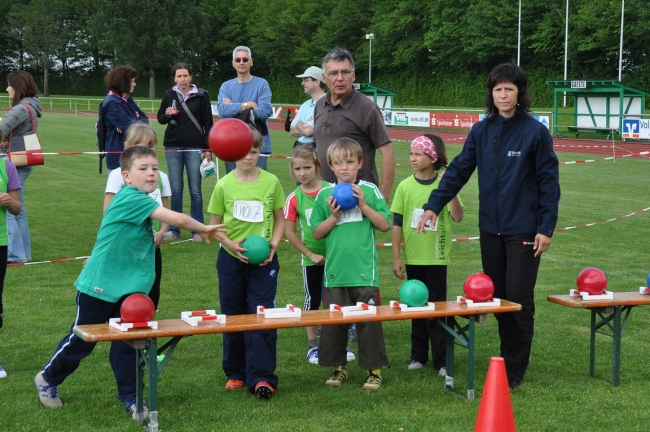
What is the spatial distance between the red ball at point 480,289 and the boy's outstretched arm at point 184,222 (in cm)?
173

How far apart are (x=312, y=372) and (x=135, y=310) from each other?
181cm

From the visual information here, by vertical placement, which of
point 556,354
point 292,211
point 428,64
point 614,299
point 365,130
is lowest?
point 556,354

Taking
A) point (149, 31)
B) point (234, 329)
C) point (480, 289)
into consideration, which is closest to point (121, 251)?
point (234, 329)

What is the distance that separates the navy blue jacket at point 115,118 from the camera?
10094mm

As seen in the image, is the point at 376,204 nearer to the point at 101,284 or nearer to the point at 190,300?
the point at 101,284

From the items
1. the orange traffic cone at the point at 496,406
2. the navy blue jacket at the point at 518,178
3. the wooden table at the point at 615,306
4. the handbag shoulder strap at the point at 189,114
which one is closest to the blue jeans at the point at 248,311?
the navy blue jacket at the point at 518,178

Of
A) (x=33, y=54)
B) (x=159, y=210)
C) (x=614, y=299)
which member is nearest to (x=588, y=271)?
(x=614, y=299)

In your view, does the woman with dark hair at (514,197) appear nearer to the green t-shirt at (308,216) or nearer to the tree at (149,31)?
the green t-shirt at (308,216)

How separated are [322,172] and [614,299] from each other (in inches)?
95.4

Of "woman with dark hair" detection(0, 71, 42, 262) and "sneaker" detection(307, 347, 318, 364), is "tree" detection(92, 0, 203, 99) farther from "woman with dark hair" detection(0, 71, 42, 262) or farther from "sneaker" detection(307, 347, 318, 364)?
"sneaker" detection(307, 347, 318, 364)

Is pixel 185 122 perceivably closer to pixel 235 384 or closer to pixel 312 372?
pixel 312 372

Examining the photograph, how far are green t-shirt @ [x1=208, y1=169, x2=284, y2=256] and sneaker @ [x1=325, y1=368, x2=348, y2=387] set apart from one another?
1115 millimetres

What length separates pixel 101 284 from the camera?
5.14 meters

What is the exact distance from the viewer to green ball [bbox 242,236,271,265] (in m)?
5.52
